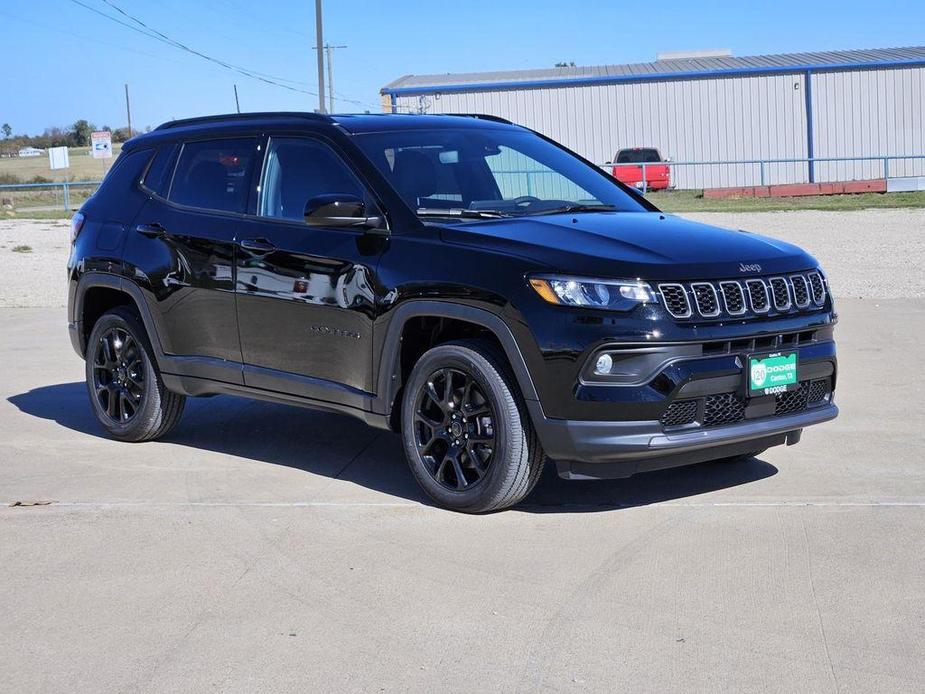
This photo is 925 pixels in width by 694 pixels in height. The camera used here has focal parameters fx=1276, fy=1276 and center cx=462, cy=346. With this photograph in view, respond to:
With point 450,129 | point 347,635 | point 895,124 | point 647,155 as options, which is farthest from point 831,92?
point 347,635

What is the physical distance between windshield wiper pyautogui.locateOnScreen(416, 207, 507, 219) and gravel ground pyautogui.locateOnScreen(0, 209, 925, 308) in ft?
26.6

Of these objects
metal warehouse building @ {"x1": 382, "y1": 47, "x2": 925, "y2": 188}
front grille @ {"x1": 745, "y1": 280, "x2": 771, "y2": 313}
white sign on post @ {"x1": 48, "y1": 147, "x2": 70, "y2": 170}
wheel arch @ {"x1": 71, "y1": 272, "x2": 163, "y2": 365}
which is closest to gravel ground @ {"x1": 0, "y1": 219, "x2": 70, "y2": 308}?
wheel arch @ {"x1": 71, "y1": 272, "x2": 163, "y2": 365}

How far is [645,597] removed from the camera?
4570mm

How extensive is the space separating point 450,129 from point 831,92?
41.6 meters

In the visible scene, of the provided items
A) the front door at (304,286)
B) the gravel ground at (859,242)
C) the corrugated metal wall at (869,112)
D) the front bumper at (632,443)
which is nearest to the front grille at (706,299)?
the front bumper at (632,443)

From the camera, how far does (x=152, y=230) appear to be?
7105 mm

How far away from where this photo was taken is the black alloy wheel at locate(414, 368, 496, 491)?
5.58 m

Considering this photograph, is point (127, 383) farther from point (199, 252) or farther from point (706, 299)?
point (706, 299)

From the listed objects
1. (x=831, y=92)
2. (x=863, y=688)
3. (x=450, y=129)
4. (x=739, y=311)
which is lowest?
(x=863, y=688)

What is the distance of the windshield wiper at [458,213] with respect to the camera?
598cm

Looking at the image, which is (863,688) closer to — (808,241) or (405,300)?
(405,300)

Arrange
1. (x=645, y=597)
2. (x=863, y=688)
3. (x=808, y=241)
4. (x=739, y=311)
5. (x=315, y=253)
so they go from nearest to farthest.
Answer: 1. (x=863, y=688)
2. (x=645, y=597)
3. (x=739, y=311)
4. (x=315, y=253)
5. (x=808, y=241)

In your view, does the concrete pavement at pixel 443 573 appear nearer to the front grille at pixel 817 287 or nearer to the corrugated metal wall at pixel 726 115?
the front grille at pixel 817 287

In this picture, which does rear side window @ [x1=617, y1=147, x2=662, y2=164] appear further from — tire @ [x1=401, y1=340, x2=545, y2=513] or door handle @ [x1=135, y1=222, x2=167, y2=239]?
tire @ [x1=401, y1=340, x2=545, y2=513]
